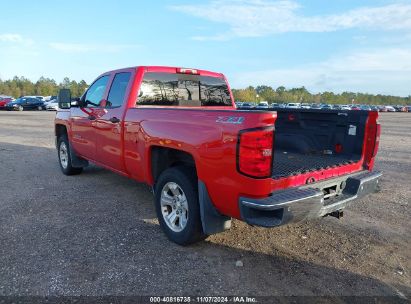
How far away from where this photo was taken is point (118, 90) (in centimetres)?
534

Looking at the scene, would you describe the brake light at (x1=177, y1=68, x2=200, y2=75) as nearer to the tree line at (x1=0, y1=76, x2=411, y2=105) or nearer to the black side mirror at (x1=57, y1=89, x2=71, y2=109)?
the black side mirror at (x1=57, y1=89, x2=71, y2=109)

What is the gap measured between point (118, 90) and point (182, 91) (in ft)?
3.19

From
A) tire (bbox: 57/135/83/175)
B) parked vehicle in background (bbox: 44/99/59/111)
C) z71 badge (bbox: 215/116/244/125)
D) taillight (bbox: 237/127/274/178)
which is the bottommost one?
parked vehicle in background (bbox: 44/99/59/111)

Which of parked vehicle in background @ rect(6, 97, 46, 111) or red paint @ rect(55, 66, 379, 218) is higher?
red paint @ rect(55, 66, 379, 218)

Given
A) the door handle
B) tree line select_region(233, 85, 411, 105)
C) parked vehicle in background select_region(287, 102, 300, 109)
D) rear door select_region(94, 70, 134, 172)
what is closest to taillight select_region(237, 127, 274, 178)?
rear door select_region(94, 70, 134, 172)

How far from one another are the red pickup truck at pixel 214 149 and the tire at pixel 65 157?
2.88 ft

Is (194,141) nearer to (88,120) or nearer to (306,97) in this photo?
(88,120)

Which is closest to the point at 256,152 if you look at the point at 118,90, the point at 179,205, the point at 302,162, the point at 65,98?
the point at 179,205

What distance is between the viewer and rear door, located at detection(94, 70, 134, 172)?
5035 mm

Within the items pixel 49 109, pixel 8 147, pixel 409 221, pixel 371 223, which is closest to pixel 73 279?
pixel 371 223

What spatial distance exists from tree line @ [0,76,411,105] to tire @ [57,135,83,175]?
6977 cm

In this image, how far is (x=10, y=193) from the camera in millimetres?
6121

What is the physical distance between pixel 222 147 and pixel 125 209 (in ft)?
8.58

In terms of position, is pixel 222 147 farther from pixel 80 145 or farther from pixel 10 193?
pixel 10 193
